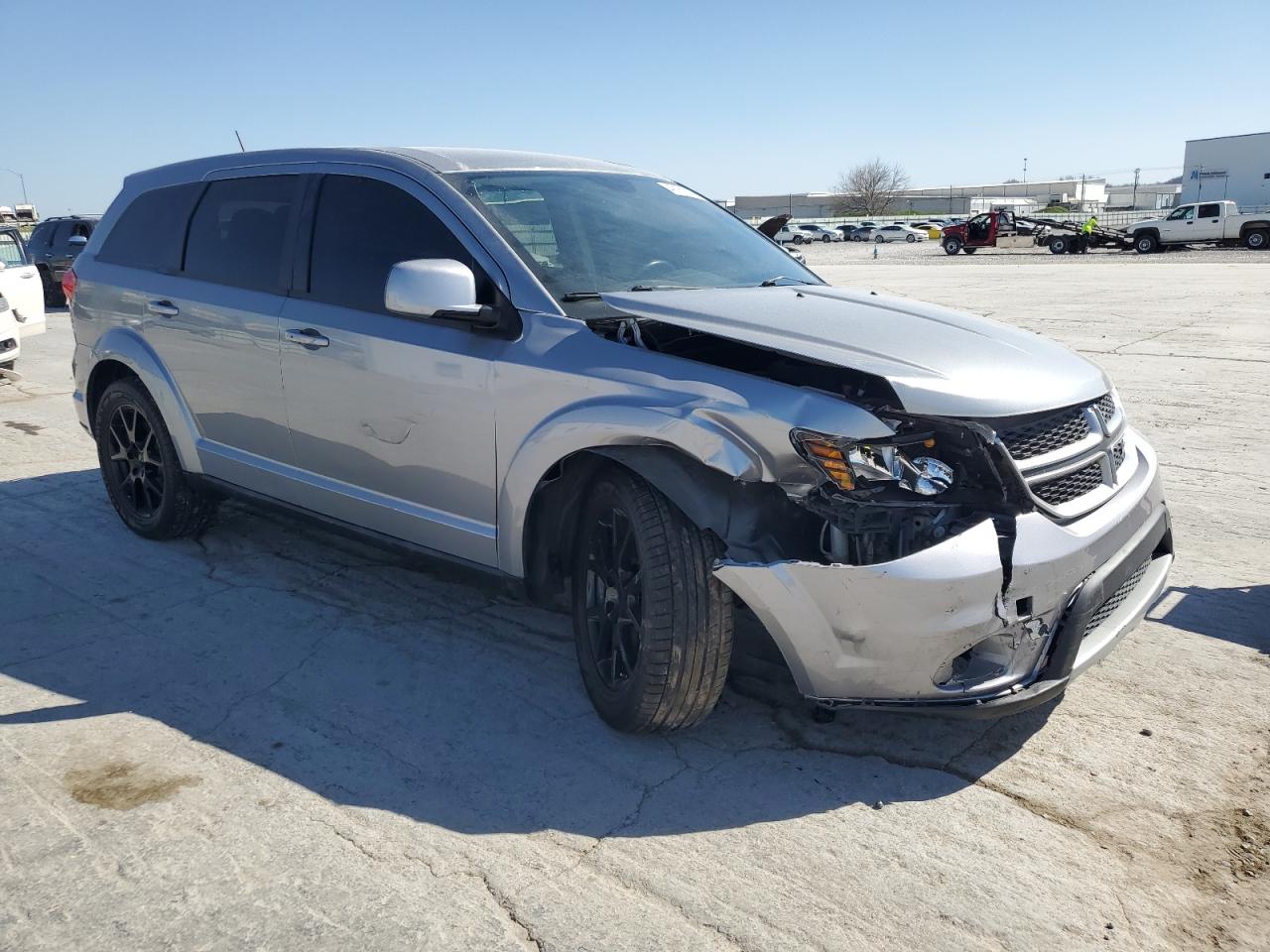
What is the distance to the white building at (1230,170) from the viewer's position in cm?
6009

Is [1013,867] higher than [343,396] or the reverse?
the reverse

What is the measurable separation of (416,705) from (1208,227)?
1532 inches

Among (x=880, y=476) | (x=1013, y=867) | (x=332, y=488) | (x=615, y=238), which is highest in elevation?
(x=615, y=238)

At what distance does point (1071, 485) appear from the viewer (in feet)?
10.6

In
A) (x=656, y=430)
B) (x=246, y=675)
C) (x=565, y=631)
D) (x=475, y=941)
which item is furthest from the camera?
(x=565, y=631)

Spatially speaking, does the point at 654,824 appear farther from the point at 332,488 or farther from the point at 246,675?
the point at 332,488

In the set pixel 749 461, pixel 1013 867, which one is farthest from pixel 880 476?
pixel 1013 867

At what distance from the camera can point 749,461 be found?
2.99 m

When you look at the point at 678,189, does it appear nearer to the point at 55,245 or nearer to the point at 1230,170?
the point at 55,245

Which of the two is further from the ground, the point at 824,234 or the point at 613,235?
the point at 824,234

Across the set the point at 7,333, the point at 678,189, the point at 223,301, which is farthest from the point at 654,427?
the point at 7,333

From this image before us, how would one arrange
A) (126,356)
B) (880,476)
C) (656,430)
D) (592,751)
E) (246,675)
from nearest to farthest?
(880,476) < (656,430) < (592,751) < (246,675) < (126,356)

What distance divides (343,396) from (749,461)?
6.25 feet

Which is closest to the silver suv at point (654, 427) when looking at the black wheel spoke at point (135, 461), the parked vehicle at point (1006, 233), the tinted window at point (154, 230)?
the tinted window at point (154, 230)
